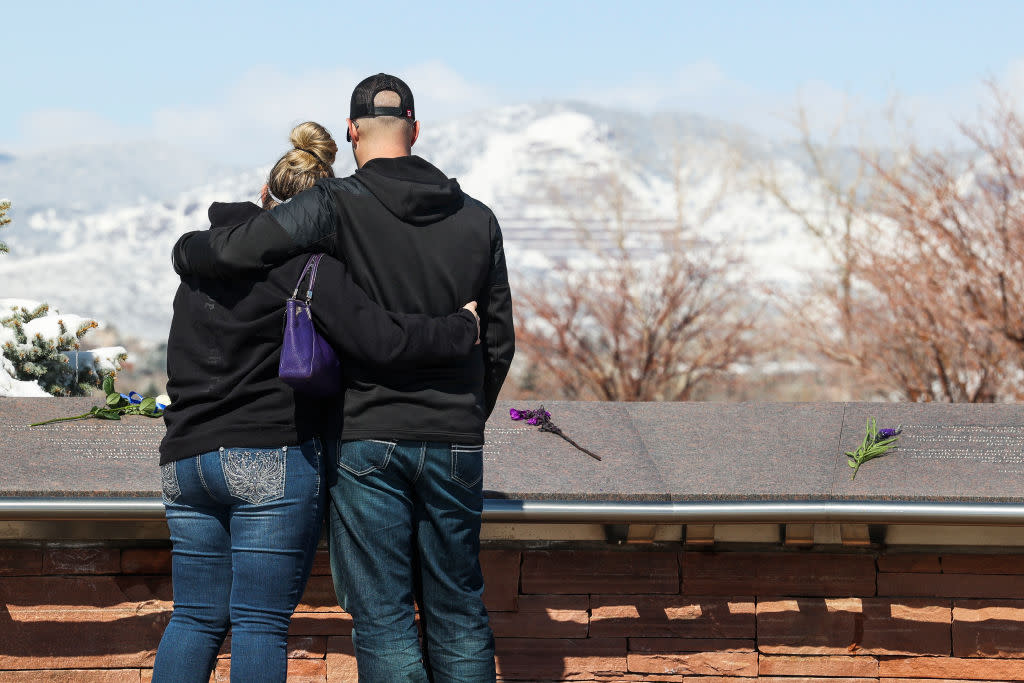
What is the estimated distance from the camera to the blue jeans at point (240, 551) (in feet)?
6.78

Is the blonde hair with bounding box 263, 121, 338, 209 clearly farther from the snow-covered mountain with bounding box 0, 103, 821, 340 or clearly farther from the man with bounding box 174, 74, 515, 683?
the snow-covered mountain with bounding box 0, 103, 821, 340

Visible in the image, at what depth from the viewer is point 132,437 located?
3.13m

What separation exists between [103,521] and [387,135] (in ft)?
4.27

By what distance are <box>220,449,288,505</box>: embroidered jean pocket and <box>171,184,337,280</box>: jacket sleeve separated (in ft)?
1.16

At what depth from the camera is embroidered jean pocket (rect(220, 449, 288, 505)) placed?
2.06 metres

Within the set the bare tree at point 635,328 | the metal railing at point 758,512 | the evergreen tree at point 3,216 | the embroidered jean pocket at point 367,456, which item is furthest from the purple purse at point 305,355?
the bare tree at point 635,328

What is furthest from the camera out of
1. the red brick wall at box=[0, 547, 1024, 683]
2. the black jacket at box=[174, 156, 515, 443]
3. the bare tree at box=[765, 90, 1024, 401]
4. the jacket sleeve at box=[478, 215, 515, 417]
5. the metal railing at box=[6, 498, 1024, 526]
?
the bare tree at box=[765, 90, 1024, 401]

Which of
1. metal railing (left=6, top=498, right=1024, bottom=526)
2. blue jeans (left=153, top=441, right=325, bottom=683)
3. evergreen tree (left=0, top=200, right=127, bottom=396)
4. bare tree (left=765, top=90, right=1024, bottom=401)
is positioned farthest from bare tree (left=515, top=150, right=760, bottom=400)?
blue jeans (left=153, top=441, right=325, bottom=683)

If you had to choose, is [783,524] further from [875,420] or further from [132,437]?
[132,437]

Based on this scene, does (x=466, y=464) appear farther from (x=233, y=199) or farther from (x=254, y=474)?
(x=233, y=199)

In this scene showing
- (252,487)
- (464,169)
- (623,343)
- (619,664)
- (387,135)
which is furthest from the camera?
(464,169)

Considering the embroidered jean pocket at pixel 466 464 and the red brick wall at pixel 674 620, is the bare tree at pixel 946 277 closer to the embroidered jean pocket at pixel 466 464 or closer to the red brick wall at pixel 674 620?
the red brick wall at pixel 674 620

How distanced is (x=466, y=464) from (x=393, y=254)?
1.48ft

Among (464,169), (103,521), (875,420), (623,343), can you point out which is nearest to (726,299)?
(623,343)
